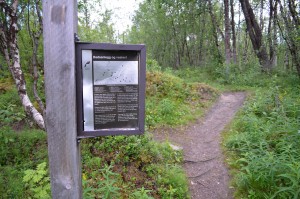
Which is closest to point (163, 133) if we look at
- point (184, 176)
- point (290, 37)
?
point (184, 176)

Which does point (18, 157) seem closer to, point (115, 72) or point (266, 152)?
point (115, 72)

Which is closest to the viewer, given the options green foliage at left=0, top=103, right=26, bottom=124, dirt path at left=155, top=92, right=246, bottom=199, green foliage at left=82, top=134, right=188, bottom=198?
green foliage at left=82, top=134, right=188, bottom=198

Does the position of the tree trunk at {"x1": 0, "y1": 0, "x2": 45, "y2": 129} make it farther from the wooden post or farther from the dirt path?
the wooden post

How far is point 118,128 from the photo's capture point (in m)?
2.01

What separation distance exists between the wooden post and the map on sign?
9.0 inches

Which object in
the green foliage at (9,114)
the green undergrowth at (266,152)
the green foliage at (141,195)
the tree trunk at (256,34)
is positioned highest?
the tree trunk at (256,34)

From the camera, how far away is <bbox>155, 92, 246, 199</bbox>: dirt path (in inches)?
160

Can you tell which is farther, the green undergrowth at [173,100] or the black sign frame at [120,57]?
the green undergrowth at [173,100]

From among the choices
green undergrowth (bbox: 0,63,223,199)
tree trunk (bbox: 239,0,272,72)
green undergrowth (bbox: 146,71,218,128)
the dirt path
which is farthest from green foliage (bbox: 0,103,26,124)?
tree trunk (bbox: 239,0,272,72)

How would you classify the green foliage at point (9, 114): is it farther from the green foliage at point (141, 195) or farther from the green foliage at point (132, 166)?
the green foliage at point (141, 195)

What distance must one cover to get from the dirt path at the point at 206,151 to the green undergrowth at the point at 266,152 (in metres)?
0.25

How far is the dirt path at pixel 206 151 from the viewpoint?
4.05 metres

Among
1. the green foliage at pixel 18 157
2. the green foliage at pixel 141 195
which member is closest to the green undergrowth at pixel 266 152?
the green foliage at pixel 141 195

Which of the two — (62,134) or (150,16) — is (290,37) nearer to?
(62,134)
